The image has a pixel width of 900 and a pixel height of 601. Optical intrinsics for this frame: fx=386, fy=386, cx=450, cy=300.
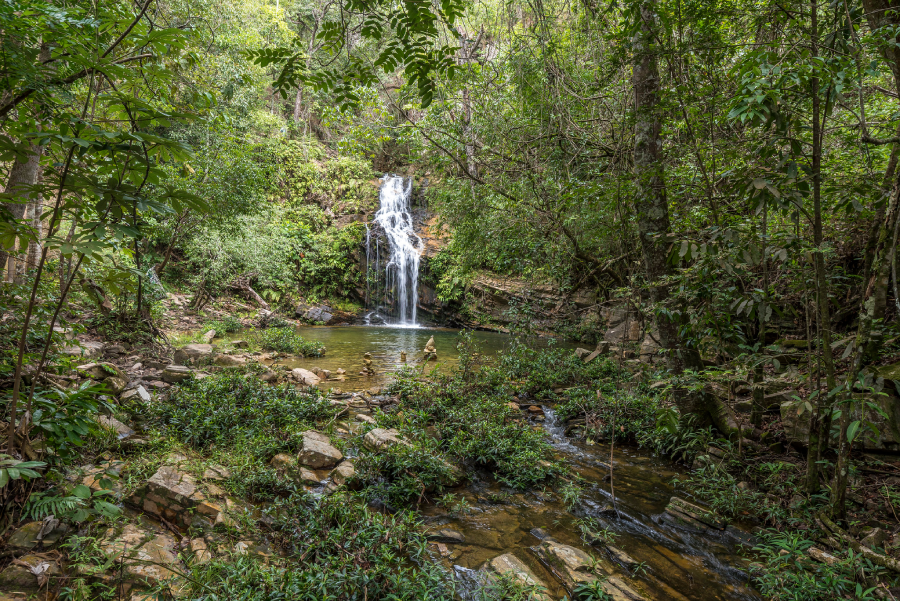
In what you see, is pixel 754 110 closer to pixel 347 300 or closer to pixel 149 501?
pixel 149 501

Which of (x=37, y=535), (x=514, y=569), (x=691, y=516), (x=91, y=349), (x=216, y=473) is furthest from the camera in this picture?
(x=91, y=349)

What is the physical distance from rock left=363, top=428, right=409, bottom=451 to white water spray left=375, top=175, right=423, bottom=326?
14.6m

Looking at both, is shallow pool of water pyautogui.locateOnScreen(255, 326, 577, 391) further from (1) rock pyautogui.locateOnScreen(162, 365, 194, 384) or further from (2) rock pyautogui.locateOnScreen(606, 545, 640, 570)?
(2) rock pyautogui.locateOnScreen(606, 545, 640, 570)

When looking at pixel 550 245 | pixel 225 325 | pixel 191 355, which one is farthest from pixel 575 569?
pixel 225 325

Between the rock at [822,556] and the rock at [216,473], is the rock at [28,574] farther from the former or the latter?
the rock at [822,556]

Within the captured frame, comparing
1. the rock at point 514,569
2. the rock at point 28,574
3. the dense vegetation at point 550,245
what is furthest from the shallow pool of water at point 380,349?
the rock at point 28,574

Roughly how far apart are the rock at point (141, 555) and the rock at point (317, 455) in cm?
127

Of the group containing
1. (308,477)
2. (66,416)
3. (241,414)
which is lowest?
Answer: (308,477)

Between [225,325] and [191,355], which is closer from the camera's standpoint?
[191,355]

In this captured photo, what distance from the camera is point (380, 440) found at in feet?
12.6

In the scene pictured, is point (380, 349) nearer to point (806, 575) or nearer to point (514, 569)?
point (514, 569)

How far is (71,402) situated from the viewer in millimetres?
1940

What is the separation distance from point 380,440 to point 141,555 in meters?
1.96

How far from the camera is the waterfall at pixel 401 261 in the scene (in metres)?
18.7
